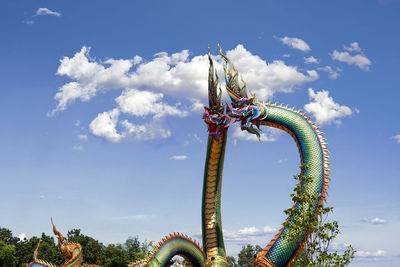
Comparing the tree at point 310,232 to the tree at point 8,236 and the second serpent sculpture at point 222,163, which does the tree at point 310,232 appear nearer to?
the second serpent sculpture at point 222,163

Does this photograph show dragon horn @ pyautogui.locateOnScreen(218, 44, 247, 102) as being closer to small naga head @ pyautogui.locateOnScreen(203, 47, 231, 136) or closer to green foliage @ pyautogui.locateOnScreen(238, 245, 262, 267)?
small naga head @ pyautogui.locateOnScreen(203, 47, 231, 136)

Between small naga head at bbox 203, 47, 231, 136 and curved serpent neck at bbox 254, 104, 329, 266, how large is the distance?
1403 millimetres

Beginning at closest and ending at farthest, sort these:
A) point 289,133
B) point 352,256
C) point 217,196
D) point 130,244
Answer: point 352,256 → point 289,133 → point 217,196 → point 130,244

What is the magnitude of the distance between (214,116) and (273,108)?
213 centimetres

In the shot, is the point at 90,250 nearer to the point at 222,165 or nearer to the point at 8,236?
the point at 8,236

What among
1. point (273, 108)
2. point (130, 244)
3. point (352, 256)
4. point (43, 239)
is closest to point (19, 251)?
point (43, 239)

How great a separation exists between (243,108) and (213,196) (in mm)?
3444

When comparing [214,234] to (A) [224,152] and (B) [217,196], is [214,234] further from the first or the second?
(A) [224,152]

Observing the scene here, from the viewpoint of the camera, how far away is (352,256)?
12.8 m

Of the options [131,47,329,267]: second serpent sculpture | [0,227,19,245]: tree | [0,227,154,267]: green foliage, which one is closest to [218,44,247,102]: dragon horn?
[131,47,329,267]: second serpent sculpture

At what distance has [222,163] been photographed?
18.5 meters

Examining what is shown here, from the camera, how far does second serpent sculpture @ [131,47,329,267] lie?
607 inches

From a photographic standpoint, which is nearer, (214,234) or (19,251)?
(214,234)

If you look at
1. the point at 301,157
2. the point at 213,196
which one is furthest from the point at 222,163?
the point at 301,157
